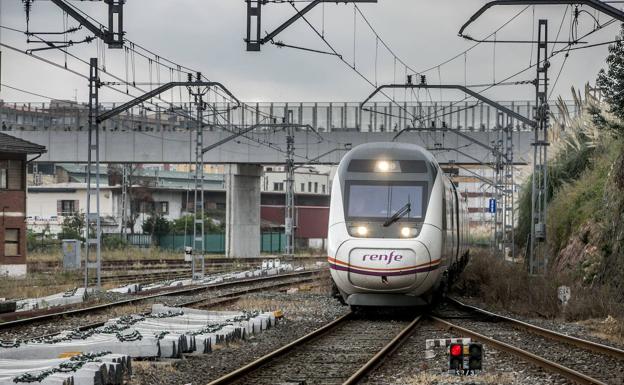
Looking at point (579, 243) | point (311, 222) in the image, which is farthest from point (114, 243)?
point (579, 243)

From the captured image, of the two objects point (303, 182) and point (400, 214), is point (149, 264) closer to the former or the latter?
point (400, 214)

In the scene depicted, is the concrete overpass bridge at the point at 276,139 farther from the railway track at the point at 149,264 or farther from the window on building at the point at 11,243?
the window on building at the point at 11,243

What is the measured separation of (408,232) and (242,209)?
47.7 m

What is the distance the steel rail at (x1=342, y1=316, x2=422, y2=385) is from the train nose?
876mm

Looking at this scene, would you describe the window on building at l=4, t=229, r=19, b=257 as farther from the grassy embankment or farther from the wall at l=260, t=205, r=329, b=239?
the wall at l=260, t=205, r=329, b=239

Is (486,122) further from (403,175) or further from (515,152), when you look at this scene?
(403,175)

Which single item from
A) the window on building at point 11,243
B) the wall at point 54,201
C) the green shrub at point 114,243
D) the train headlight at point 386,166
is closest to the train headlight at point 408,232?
the train headlight at point 386,166

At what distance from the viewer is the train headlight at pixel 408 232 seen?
2094 centimetres

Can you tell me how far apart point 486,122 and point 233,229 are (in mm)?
17552

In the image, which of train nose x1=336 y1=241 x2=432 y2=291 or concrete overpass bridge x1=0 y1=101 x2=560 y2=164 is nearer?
train nose x1=336 y1=241 x2=432 y2=291

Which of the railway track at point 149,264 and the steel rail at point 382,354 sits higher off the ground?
the steel rail at point 382,354

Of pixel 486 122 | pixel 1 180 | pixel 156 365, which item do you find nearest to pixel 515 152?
pixel 486 122

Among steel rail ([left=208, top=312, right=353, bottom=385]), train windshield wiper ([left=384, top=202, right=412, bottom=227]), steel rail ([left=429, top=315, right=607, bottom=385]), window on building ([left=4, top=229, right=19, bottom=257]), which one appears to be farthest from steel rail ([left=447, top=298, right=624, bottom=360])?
window on building ([left=4, top=229, right=19, bottom=257])

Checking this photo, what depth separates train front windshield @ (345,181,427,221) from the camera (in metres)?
21.2
